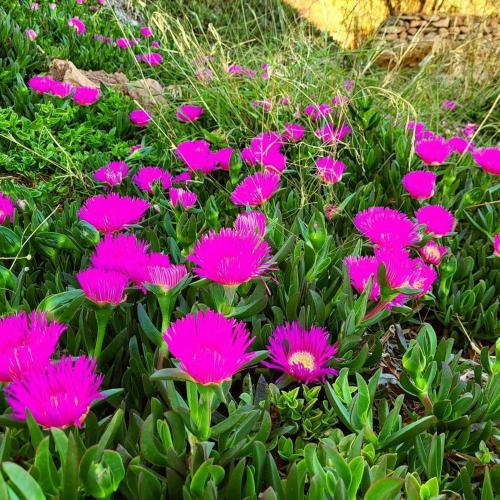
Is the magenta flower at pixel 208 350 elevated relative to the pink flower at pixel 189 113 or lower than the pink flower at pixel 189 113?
elevated

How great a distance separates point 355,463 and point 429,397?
0.30 m

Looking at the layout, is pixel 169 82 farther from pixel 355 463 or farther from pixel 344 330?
pixel 355 463

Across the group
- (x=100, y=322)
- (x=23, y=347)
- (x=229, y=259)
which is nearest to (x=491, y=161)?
(x=229, y=259)

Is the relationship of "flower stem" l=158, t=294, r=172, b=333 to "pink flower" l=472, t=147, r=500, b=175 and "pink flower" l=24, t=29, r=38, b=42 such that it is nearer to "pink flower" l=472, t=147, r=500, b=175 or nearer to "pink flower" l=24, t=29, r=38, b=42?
"pink flower" l=472, t=147, r=500, b=175

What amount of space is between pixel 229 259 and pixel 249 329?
0.29m

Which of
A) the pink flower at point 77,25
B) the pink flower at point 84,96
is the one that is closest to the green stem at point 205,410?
the pink flower at point 84,96

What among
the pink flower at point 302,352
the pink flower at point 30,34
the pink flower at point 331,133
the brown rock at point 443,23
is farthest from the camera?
the brown rock at point 443,23

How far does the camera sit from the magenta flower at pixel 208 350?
0.57 meters

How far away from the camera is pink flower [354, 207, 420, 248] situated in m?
1.02

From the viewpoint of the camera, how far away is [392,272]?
0.85 metres

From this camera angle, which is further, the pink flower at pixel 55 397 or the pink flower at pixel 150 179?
the pink flower at pixel 150 179

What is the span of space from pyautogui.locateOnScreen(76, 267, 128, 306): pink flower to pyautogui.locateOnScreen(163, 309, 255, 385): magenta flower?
174 mm

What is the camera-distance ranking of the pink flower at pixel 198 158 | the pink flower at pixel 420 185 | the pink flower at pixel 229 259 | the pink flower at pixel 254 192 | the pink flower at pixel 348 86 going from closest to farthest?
1. the pink flower at pixel 229 259
2. the pink flower at pixel 254 192
3. the pink flower at pixel 420 185
4. the pink flower at pixel 198 158
5. the pink flower at pixel 348 86

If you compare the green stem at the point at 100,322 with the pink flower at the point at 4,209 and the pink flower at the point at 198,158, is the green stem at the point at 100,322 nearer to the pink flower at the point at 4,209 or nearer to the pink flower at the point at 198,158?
the pink flower at the point at 4,209
